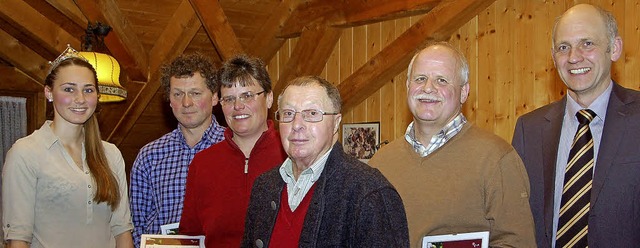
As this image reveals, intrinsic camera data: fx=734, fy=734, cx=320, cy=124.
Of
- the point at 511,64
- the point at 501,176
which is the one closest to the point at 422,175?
the point at 501,176

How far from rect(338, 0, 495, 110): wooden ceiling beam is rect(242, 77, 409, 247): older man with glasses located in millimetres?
2891

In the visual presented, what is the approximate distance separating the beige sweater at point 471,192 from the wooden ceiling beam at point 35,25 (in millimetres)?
4660

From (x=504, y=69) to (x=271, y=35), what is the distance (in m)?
2.56

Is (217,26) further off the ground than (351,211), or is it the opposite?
(217,26)

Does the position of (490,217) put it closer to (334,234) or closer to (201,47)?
(334,234)

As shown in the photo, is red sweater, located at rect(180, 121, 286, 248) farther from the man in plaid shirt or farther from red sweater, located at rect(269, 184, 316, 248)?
red sweater, located at rect(269, 184, 316, 248)

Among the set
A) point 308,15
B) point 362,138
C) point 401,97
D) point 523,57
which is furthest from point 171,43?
Answer: point 523,57

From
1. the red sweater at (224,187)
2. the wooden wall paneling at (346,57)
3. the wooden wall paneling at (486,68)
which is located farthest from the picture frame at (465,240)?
the wooden wall paneling at (346,57)

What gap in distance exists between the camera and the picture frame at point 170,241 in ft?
8.79

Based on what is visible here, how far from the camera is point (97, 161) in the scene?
120 inches

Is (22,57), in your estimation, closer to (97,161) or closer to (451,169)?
(97,161)

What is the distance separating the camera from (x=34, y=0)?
6.12m

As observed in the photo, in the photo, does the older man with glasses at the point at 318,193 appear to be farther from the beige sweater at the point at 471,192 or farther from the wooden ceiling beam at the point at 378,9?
the wooden ceiling beam at the point at 378,9

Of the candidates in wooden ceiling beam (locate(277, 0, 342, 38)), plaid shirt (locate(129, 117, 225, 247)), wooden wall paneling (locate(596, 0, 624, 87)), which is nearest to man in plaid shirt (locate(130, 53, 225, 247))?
plaid shirt (locate(129, 117, 225, 247))
